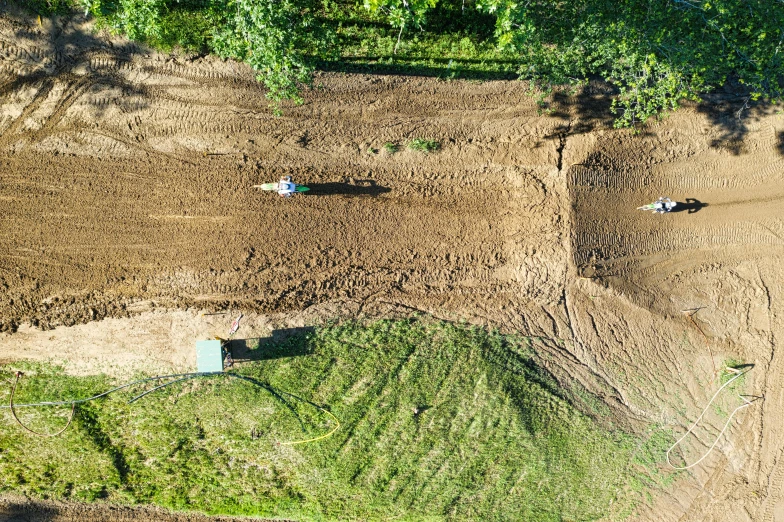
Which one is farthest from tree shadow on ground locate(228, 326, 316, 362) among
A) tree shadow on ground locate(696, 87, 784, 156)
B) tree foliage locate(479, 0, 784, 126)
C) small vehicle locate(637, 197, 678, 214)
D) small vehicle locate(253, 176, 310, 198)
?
tree shadow on ground locate(696, 87, 784, 156)

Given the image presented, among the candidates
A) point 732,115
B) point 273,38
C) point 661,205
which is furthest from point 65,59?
point 732,115

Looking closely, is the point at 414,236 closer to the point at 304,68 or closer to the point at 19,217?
the point at 304,68

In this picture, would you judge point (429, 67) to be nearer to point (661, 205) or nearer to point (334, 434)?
point (661, 205)

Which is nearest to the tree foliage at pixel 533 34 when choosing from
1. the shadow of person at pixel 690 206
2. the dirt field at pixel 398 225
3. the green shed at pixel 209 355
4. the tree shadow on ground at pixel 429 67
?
the tree shadow on ground at pixel 429 67

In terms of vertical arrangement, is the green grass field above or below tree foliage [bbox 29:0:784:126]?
below

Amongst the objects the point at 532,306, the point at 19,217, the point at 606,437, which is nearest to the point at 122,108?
the point at 19,217

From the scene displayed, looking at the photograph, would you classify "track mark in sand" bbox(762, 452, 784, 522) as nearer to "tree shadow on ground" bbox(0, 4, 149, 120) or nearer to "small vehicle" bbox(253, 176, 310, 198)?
"small vehicle" bbox(253, 176, 310, 198)

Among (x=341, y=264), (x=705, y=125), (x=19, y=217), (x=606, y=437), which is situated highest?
(x=705, y=125)
